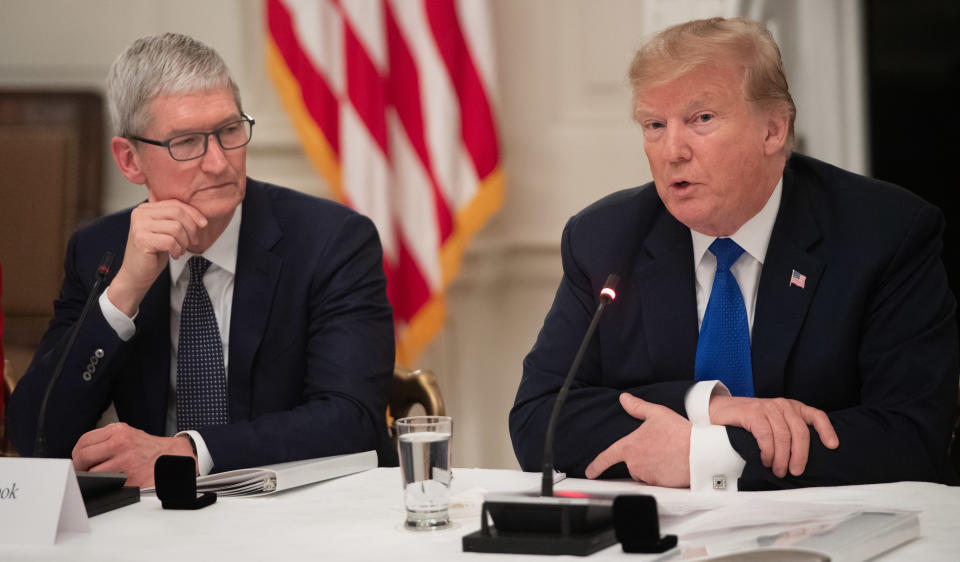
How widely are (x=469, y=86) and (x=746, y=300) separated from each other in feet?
6.49

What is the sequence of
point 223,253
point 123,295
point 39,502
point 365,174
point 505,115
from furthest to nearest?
point 505,115 < point 365,174 < point 223,253 < point 123,295 < point 39,502

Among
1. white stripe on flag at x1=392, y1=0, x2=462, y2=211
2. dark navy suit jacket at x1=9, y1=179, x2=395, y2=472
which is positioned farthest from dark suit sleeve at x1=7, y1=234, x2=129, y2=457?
white stripe on flag at x1=392, y1=0, x2=462, y2=211

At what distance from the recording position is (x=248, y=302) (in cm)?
237

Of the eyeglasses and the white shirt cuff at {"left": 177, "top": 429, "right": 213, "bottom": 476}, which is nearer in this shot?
the white shirt cuff at {"left": 177, "top": 429, "right": 213, "bottom": 476}

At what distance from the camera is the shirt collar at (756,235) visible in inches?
82.2

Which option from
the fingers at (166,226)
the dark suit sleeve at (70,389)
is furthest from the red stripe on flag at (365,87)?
the dark suit sleeve at (70,389)

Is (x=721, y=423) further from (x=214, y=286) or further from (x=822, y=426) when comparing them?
(x=214, y=286)

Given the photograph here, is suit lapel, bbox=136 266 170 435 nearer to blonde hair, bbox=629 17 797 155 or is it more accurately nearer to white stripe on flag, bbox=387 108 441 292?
blonde hair, bbox=629 17 797 155

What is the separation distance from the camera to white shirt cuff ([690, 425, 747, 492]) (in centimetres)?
166

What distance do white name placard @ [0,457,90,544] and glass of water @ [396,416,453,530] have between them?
435 millimetres

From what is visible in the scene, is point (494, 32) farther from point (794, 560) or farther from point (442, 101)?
point (794, 560)

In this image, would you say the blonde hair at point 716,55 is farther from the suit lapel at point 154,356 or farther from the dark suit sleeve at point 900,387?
the suit lapel at point 154,356

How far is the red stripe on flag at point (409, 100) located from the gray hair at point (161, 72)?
4.79ft

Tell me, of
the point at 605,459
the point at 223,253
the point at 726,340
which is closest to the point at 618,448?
the point at 605,459
